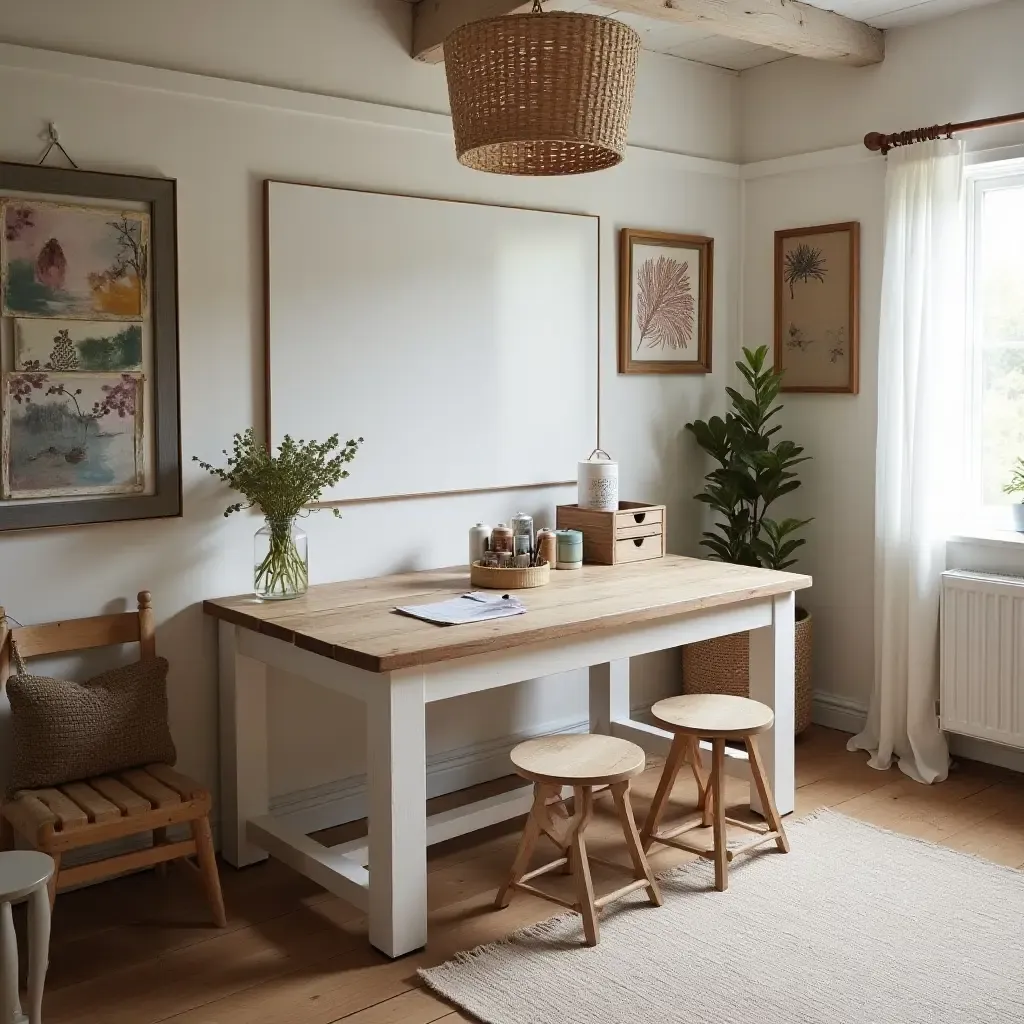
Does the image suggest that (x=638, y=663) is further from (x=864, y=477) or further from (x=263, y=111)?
(x=263, y=111)

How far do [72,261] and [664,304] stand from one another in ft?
7.55

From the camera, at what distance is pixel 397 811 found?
2768mm

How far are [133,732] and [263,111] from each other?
5.86 ft

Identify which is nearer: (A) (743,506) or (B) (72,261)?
(B) (72,261)

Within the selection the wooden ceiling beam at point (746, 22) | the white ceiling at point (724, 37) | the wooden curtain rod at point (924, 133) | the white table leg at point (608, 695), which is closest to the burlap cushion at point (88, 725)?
the white table leg at point (608, 695)

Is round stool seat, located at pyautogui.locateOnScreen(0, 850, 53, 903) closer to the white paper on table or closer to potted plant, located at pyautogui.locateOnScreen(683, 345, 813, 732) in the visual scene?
the white paper on table

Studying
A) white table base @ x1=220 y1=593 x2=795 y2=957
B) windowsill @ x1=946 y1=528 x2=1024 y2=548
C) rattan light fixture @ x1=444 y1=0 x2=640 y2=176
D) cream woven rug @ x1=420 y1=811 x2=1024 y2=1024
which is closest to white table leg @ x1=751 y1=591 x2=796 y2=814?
white table base @ x1=220 y1=593 x2=795 y2=957

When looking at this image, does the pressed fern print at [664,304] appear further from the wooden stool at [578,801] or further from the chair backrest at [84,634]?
the chair backrest at [84,634]

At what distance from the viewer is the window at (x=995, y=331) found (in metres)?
4.04

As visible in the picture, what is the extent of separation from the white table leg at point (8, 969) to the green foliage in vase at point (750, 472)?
9.69ft

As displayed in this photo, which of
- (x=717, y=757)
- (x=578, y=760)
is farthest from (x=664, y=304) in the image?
(x=578, y=760)

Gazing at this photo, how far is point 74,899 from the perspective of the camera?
3170 mm

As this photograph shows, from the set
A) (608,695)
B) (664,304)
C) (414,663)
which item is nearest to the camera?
(414,663)

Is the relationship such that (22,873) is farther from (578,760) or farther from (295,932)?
(578,760)
